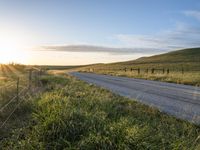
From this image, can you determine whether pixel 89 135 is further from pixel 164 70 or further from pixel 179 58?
pixel 179 58

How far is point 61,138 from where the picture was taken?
21.1ft

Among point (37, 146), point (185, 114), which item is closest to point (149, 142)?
point (37, 146)

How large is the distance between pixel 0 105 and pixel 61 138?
4.75m

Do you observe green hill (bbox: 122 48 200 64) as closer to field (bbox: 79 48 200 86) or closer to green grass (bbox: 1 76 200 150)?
field (bbox: 79 48 200 86)

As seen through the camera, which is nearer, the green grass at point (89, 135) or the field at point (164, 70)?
the green grass at point (89, 135)

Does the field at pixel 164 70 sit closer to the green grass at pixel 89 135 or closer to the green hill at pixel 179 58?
the green hill at pixel 179 58

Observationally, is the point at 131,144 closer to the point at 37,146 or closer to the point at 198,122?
the point at 37,146

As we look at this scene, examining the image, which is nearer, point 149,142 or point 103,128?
point 149,142

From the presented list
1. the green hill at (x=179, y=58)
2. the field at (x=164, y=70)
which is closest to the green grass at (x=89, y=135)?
the field at (x=164, y=70)

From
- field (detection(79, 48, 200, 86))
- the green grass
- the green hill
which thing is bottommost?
field (detection(79, 48, 200, 86))

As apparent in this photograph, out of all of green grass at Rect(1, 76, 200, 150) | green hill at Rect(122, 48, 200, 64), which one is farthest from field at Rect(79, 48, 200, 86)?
green grass at Rect(1, 76, 200, 150)

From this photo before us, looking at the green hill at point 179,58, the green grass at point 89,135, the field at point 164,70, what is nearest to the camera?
the green grass at point 89,135

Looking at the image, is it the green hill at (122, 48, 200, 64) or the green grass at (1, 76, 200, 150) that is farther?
the green hill at (122, 48, 200, 64)

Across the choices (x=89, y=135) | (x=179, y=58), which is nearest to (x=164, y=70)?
(x=179, y=58)
